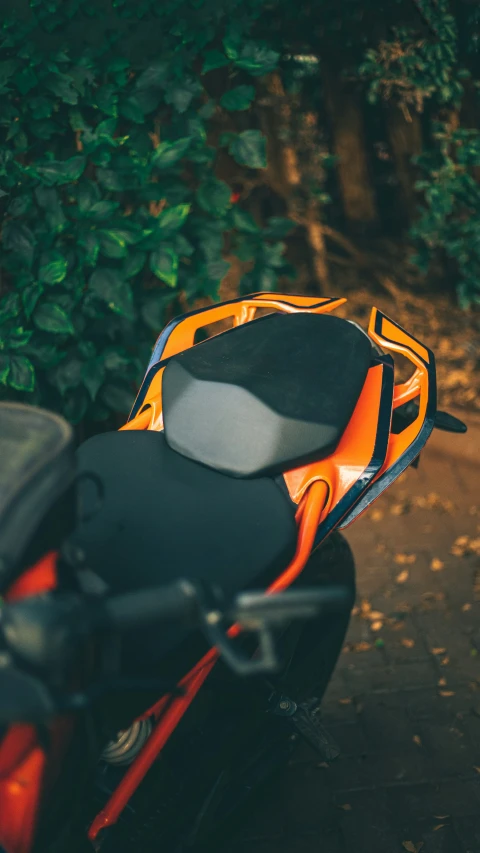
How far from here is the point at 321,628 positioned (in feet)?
8.59

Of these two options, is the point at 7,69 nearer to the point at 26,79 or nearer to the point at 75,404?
the point at 26,79

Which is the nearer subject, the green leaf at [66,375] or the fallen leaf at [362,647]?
the green leaf at [66,375]

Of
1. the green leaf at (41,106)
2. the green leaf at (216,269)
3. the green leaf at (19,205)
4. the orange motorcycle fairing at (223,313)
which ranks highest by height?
the green leaf at (41,106)

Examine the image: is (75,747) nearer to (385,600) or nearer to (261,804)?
(261,804)

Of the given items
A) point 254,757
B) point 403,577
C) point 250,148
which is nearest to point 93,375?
point 250,148

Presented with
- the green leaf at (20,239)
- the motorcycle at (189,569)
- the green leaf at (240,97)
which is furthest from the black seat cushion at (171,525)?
the green leaf at (240,97)

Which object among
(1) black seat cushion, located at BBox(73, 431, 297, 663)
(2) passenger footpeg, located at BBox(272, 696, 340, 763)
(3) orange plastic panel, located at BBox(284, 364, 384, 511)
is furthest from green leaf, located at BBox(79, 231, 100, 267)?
(2) passenger footpeg, located at BBox(272, 696, 340, 763)

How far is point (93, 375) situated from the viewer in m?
3.27

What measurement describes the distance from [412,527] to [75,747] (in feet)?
9.24

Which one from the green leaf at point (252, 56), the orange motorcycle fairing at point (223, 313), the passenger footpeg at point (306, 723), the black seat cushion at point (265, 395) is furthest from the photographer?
the green leaf at point (252, 56)

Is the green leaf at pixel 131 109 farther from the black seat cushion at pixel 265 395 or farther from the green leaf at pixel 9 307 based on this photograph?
the black seat cushion at pixel 265 395

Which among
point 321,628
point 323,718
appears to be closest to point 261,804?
point 323,718

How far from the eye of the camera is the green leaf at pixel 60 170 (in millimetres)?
3002

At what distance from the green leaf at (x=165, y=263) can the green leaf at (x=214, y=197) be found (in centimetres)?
33
